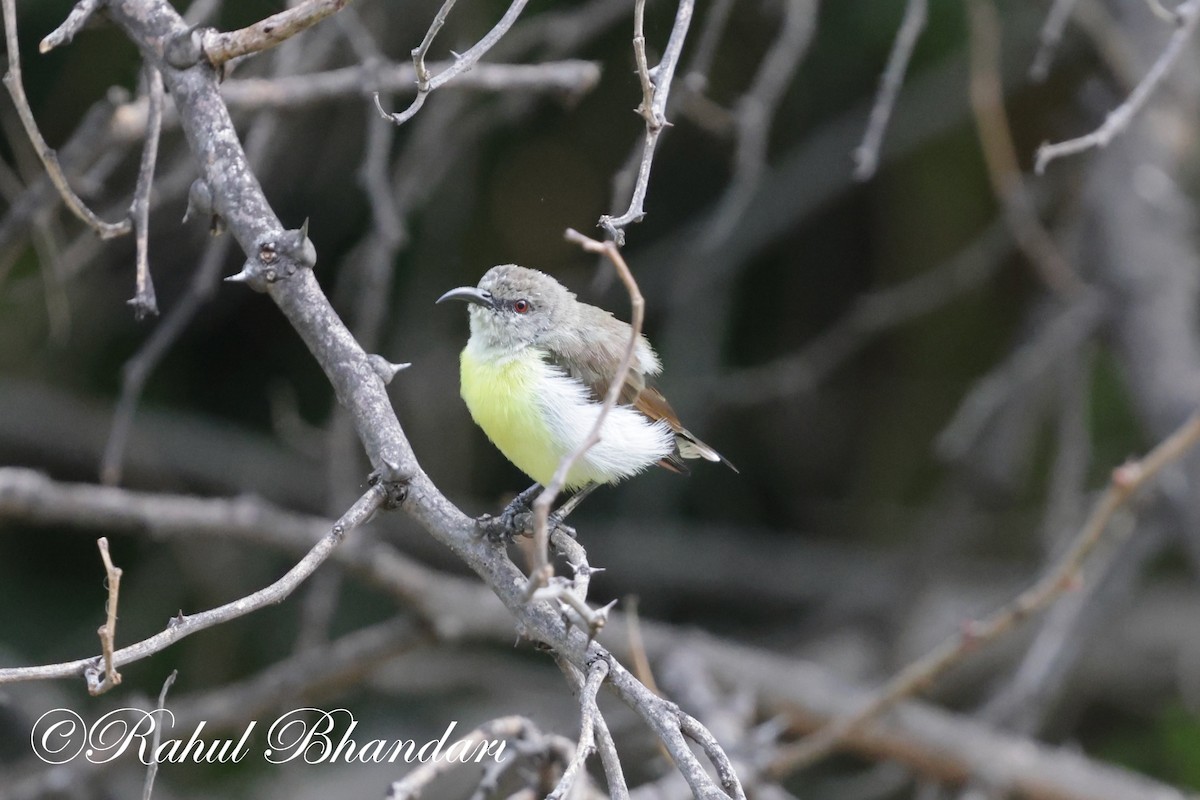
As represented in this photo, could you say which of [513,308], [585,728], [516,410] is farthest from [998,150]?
[585,728]

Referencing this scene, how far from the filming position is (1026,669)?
164 inches

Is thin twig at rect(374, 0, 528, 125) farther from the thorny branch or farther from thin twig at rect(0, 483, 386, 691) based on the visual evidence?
thin twig at rect(0, 483, 386, 691)

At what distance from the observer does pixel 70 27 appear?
81.7 inches

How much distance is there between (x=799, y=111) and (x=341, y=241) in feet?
6.83

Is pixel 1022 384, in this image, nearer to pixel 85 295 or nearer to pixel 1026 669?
pixel 1026 669

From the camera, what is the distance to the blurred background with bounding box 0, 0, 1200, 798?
4.47 meters

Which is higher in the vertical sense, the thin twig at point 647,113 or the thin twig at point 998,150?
the thin twig at point 998,150

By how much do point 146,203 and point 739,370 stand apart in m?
3.51

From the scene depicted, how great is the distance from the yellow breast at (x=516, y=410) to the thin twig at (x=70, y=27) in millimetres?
1200

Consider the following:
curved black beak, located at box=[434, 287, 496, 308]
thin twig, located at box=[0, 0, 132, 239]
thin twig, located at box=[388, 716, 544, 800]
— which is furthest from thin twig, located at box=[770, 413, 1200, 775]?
thin twig, located at box=[0, 0, 132, 239]

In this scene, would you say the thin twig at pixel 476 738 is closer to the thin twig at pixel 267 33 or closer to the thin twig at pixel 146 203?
the thin twig at pixel 146 203

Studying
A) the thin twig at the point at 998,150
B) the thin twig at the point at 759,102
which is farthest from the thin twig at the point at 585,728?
the thin twig at the point at 998,150

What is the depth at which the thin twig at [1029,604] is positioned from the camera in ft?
9.48

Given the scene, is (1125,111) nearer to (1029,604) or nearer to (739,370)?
(1029,604)
